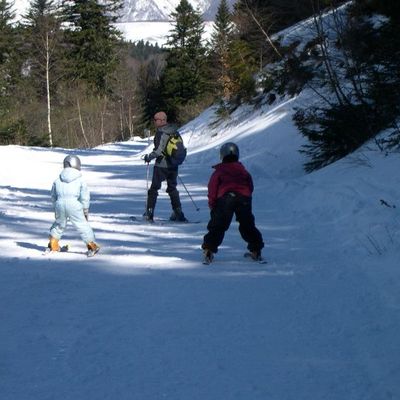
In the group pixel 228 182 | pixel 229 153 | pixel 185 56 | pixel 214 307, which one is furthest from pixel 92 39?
pixel 214 307

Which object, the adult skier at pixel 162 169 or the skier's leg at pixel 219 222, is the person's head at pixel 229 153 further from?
the adult skier at pixel 162 169

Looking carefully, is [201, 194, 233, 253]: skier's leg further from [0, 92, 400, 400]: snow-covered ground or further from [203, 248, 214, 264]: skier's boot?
[0, 92, 400, 400]: snow-covered ground

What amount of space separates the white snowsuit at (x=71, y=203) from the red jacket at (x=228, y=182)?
67.1 inches

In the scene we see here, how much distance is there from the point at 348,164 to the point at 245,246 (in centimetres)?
505

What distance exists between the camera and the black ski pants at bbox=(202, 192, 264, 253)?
702cm

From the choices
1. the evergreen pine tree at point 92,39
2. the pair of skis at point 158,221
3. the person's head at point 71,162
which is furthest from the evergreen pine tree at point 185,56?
the person's head at point 71,162

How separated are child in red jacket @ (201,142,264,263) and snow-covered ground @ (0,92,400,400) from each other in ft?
0.99

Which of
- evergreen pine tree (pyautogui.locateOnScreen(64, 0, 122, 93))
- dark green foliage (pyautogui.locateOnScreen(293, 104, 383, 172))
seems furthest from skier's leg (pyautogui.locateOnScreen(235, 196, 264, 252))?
evergreen pine tree (pyautogui.locateOnScreen(64, 0, 122, 93))

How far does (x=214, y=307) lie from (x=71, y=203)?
2.94m

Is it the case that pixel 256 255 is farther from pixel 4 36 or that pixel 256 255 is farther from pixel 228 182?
pixel 4 36

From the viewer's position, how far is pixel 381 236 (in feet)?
23.8

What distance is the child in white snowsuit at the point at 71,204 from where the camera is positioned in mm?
7285

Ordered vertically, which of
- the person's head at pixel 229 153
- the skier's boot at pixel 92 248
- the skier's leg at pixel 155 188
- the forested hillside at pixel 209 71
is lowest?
the skier's boot at pixel 92 248

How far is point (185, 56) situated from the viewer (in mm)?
52281
